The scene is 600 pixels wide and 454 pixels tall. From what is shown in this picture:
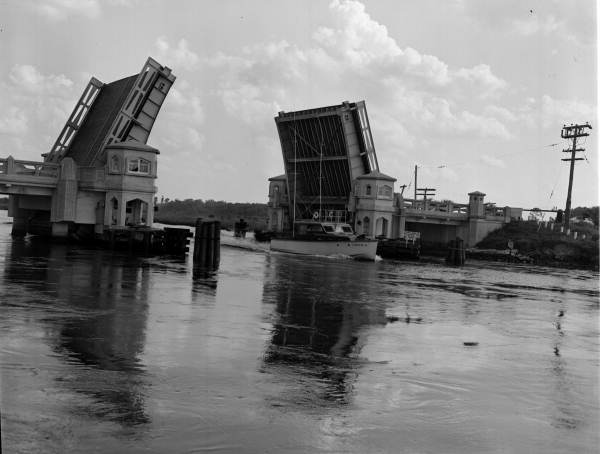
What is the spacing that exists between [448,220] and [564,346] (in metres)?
41.6

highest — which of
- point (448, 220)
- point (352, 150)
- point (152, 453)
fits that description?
point (352, 150)

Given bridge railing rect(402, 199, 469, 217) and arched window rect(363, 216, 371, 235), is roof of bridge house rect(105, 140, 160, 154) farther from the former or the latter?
bridge railing rect(402, 199, 469, 217)

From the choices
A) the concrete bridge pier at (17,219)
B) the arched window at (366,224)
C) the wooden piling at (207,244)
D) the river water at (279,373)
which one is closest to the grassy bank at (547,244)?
the arched window at (366,224)

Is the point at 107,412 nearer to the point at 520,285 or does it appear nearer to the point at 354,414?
the point at 354,414

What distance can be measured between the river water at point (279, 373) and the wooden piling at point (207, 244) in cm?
863

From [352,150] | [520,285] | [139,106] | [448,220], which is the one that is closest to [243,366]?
[520,285]

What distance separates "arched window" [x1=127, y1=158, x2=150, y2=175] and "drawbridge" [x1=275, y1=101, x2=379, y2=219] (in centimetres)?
1070

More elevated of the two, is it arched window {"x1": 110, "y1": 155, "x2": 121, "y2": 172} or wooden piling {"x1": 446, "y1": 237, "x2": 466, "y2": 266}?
arched window {"x1": 110, "y1": 155, "x2": 121, "y2": 172}

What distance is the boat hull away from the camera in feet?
128

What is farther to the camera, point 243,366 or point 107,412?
point 243,366

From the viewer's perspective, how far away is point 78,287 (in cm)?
1703

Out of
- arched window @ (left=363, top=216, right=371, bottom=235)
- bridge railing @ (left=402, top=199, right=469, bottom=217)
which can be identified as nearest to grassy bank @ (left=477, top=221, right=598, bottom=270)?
bridge railing @ (left=402, top=199, right=469, bottom=217)

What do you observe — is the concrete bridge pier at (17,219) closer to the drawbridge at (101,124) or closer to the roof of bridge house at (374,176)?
the drawbridge at (101,124)

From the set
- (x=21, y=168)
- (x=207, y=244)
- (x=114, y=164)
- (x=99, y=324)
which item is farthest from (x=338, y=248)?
(x=99, y=324)
